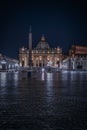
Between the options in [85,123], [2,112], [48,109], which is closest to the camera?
[85,123]

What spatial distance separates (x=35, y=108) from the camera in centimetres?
1127

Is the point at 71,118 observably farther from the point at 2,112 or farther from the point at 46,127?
the point at 2,112

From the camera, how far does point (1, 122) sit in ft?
28.3

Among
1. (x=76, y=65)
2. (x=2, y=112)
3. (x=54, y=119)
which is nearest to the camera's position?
(x=54, y=119)

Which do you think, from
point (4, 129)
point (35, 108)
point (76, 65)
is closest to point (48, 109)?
point (35, 108)

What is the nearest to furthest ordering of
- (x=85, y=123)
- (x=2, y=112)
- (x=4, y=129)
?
(x=4, y=129) < (x=85, y=123) < (x=2, y=112)

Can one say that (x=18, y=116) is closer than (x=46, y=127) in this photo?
No

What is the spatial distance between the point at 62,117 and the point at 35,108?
6.71 feet

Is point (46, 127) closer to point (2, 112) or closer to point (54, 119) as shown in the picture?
point (54, 119)

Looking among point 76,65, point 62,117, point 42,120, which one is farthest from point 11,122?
point 76,65

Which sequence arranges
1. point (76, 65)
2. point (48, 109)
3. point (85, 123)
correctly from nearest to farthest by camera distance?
point (85, 123) < point (48, 109) < point (76, 65)

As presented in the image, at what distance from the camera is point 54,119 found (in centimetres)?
909

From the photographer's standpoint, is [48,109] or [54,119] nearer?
[54,119]

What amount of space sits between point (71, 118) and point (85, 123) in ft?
2.73
